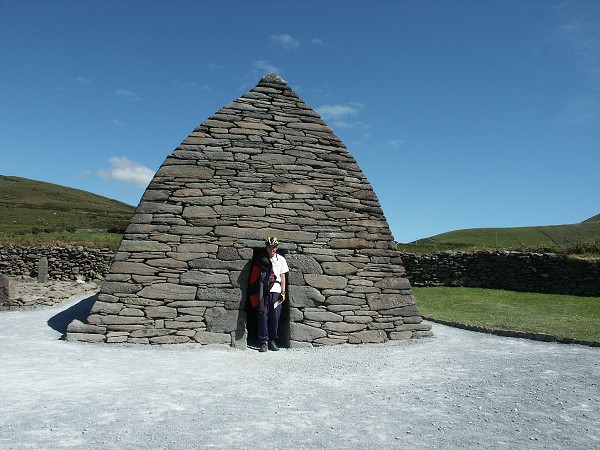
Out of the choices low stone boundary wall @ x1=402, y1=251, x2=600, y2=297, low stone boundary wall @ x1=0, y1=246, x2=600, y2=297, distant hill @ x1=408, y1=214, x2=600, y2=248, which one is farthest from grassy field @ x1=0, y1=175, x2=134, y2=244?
distant hill @ x1=408, y1=214, x2=600, y2=248

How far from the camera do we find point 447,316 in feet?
43.0

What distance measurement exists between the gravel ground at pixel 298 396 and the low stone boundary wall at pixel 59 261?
13766 mm

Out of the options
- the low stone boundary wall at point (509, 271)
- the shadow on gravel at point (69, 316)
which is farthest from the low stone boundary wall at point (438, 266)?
the shadow on gravel at point (69, 316)

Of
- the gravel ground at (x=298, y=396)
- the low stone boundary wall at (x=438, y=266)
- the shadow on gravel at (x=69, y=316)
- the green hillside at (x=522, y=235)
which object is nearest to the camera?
the gravel ground at (x=298, y=396)

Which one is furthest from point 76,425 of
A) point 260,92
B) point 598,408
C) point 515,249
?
point 515,249

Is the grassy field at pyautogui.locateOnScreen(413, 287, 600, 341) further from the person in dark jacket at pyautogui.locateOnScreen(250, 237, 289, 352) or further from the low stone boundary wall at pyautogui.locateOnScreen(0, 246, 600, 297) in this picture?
the person in dark jacket at pyautogui.locateOnScreen(250, 237, 289, 352)

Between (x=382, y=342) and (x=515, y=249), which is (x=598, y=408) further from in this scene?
(x=515, y=249)

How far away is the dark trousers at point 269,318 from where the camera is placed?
8555 millimetres

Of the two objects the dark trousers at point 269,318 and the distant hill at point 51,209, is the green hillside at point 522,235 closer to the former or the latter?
the dark trousers at point 269,318

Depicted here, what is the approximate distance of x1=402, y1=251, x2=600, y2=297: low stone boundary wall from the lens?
1867 centimetres

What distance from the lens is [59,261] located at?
21.8 metres

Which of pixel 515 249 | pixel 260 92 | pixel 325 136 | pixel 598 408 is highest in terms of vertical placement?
pixel 260 92

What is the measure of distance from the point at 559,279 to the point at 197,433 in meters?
19.0

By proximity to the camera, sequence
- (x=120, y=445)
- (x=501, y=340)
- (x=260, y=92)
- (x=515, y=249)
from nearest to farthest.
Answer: (x=120, y=445) < (x=501, y=340) < (x=260, y=92) < (x=515, y=249)
